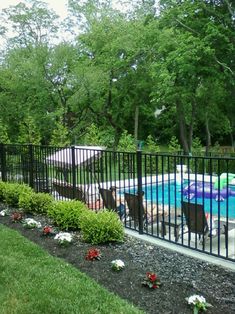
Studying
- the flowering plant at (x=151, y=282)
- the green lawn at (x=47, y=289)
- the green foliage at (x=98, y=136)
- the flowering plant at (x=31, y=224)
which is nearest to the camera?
the green lawn at (x=47, y=289)

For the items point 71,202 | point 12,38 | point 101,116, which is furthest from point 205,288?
point 12,38

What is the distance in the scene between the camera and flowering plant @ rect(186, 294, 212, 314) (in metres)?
3.19

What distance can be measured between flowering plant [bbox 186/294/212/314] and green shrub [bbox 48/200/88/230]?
275 centimetres

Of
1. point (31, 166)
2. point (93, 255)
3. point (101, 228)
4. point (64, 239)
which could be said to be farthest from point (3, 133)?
point (93, 255)

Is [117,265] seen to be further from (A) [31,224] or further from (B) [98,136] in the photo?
(B) [98,136]

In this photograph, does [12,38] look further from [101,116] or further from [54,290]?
[54,290]

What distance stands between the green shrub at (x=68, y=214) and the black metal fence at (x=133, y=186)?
0.61 metres

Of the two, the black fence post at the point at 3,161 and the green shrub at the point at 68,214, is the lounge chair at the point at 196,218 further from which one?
the black fence post at the point at 3,161

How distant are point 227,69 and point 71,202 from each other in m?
9.64

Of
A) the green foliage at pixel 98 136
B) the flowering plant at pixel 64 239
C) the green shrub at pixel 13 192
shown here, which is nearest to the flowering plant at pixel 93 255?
the flowering plant at pixel 64 239

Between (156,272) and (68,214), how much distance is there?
217 centimetres

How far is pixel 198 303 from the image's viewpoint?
10.5 ft

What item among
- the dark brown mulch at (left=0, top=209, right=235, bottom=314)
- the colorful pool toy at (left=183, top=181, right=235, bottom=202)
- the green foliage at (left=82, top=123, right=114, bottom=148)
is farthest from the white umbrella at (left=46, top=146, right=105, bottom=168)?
the green foliage at (left=82, top=123, right=114, bottom=148)

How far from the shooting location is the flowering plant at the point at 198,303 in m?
3.19
